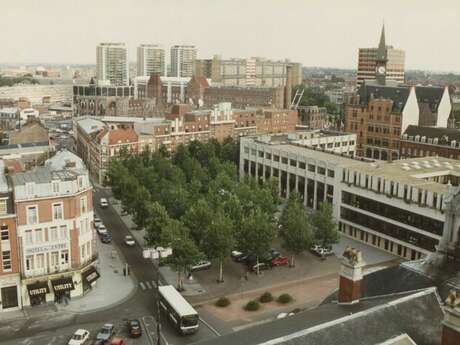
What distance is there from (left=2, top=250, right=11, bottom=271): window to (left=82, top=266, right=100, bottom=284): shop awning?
866cm

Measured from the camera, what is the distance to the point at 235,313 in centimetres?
6134

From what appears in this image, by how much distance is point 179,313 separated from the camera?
180ft

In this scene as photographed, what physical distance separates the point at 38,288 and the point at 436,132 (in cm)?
10167

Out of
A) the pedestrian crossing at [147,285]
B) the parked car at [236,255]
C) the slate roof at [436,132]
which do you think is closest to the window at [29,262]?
the pedestrian crossing at [147,285]

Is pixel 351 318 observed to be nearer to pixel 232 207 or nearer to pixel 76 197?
pixel 76 197

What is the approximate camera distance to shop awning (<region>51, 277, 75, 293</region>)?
63531 millimetres

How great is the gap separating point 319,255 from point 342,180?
17516 millimetres

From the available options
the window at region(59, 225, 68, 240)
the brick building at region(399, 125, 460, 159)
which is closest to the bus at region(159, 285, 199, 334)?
the window at region(59, 225, 68, 240)

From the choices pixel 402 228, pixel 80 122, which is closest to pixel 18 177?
pixel 402 228

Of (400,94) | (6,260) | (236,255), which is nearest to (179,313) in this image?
(6,260)

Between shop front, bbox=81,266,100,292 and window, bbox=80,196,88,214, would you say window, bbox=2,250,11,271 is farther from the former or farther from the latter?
window, bbox=80,196,88,214

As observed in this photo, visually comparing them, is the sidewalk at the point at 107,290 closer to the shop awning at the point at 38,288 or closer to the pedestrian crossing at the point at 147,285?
the pedestrian crossing at the point at 147,285

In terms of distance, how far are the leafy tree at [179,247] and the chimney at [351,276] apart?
3121 cm

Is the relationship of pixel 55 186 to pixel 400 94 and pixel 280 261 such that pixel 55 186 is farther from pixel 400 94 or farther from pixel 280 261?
pixel 400 94
